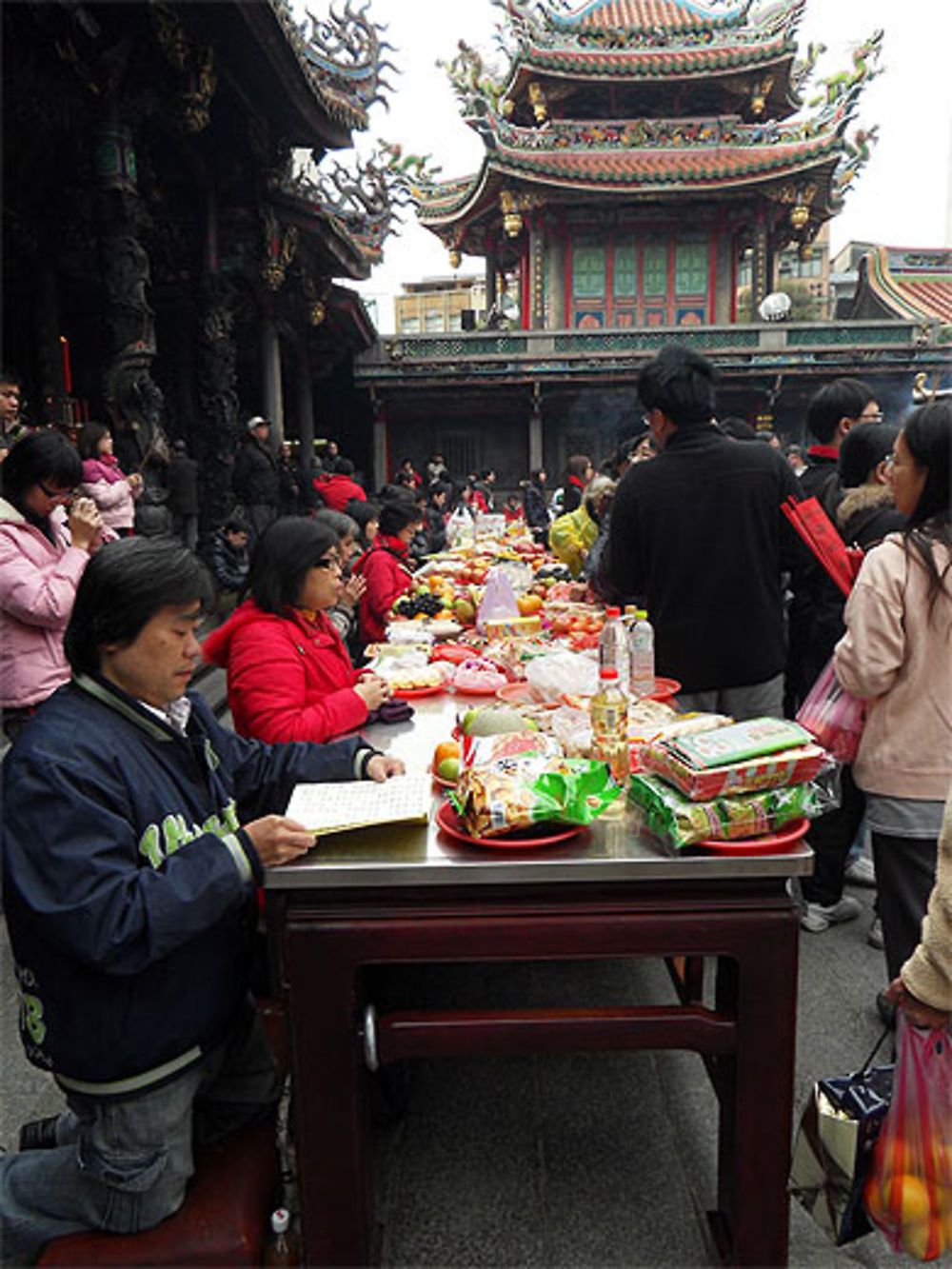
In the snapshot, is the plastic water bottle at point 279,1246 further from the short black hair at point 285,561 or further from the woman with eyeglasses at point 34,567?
the woman with eyeglasses at point 34,567

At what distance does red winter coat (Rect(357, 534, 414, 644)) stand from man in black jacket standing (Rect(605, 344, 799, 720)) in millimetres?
1852

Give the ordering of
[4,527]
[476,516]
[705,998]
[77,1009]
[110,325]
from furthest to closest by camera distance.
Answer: [476,516], [110,325], [4,527], [705,998], [77,1009]

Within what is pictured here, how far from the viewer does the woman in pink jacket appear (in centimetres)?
523

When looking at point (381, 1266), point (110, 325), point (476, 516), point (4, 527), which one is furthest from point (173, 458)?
point (381, 1266)

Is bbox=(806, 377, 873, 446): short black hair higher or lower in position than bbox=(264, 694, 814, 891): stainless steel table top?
higher

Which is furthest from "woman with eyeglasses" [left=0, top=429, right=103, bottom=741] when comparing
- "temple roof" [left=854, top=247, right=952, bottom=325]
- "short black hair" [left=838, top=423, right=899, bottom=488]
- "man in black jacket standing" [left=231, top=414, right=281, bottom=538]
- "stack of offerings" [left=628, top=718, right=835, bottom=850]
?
"temple roof" [left=854, top=247, right=952, bottom=325]

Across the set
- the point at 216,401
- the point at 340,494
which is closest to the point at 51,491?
the point at 340,494

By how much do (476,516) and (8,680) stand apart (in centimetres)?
698

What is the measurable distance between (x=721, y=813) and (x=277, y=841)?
0.72 meters

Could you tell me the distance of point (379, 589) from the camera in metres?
4.34

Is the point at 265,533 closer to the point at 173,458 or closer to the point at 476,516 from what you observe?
the point at 173,458

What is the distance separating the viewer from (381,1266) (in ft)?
5.24

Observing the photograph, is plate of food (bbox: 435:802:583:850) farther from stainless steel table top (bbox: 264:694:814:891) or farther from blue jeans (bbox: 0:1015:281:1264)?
blue jeans (bbox: 0:1015:281:1264)

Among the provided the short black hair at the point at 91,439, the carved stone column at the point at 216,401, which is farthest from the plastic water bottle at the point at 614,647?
the carved stone column at the point at 216,401
